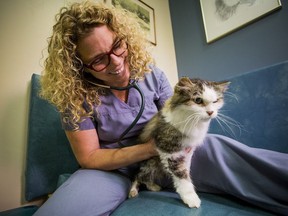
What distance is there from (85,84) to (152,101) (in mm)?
362

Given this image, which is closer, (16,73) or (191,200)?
(191,200)

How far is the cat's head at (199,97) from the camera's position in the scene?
28.8 inches

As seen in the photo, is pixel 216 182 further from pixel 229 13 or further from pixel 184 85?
pixel 229 13

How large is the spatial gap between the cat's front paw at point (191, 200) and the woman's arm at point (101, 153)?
21 cm

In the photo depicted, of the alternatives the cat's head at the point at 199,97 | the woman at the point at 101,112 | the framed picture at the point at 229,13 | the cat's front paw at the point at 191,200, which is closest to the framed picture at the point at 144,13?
the framed picture at the point at 229,13

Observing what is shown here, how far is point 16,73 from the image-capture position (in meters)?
1.10

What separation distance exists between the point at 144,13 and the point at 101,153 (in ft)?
5.11

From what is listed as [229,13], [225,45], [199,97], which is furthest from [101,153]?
[229,13]

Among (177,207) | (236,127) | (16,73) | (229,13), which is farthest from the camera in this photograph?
(229,13)

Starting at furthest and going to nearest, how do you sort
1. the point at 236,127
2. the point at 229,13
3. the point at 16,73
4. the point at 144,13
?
the point at 144,13, the point at 229,13, the point at 236,127, the point at 16,73

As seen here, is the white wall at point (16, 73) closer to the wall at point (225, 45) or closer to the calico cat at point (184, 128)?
the calico cat at point (184, 128)

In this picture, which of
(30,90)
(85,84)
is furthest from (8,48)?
(85,84)

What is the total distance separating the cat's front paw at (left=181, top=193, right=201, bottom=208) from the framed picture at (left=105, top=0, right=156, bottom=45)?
4.96ft

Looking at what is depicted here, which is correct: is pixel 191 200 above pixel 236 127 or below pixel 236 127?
below
